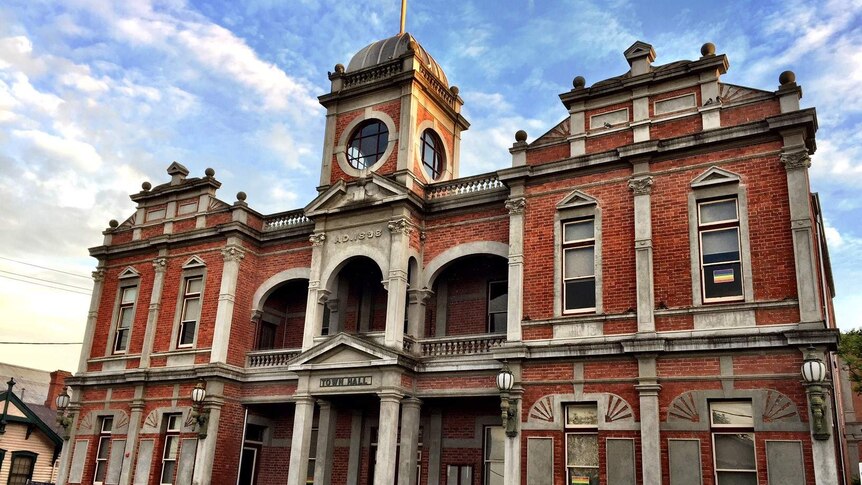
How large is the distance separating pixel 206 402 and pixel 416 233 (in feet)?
25.3

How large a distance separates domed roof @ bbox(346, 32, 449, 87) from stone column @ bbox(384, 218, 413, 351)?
6.48m

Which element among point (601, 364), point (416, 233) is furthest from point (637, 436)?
point (416, 233)

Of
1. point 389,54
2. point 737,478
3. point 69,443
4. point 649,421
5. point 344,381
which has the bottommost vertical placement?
point 737,478

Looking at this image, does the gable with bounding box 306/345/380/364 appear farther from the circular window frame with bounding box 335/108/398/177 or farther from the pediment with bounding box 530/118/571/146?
the pediment with bounding box 530/118/571/146

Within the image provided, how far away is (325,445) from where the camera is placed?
20.2 metres

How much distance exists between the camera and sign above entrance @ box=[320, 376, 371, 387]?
19297 mm

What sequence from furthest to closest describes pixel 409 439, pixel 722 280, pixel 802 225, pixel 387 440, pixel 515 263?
pixel 409 439, pixel 387 440, pixel 515 263, pixel 722 280, pixel 802 225

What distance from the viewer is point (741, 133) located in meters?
16.2

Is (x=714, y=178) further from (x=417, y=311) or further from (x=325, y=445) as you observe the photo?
(x=325, y=445)

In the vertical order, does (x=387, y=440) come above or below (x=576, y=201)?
below

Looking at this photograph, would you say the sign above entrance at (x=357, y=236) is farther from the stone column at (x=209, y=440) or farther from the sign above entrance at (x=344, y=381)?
the stone column at (x=209, y=440)

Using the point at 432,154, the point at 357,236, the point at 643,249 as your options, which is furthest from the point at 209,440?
the point at 643,249

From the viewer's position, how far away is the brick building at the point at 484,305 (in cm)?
1531

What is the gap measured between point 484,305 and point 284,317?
7346 millimetres
